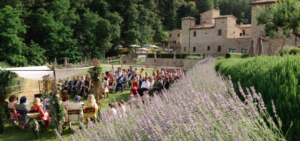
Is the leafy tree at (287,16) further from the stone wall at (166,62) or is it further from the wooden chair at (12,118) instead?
the stone wall at (166,62)

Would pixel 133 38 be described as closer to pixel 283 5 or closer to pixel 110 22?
pixel 110 22

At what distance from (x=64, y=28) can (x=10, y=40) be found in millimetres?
7910

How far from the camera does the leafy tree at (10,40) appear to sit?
1049 inches

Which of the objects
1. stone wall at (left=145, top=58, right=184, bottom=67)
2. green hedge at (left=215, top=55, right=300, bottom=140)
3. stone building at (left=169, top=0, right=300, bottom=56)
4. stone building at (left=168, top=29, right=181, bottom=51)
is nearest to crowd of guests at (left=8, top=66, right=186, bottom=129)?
green hedge at (left=215, top=55, right=300, bottom=140)

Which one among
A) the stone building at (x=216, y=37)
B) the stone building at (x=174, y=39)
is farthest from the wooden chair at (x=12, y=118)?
the stone building at (x=174, y=39)

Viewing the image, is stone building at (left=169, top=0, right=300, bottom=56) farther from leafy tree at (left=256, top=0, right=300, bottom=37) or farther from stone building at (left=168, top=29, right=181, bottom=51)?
leafy tree at (left=256, top=0, right=300, bottom=37)

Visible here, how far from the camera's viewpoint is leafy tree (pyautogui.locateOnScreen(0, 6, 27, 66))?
87.4 ft

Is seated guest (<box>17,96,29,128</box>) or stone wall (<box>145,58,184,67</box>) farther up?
stone wall (<box>145,58,184,67</box>)

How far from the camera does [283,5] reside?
1542cm

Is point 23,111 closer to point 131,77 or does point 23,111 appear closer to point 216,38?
point 131,77

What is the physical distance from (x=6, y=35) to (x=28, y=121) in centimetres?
2396

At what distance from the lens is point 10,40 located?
88.4 feet

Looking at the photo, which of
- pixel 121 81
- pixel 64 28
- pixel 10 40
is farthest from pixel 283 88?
pixel 64 28

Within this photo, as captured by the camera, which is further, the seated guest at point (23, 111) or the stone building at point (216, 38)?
the stone building at point (216, 38)
